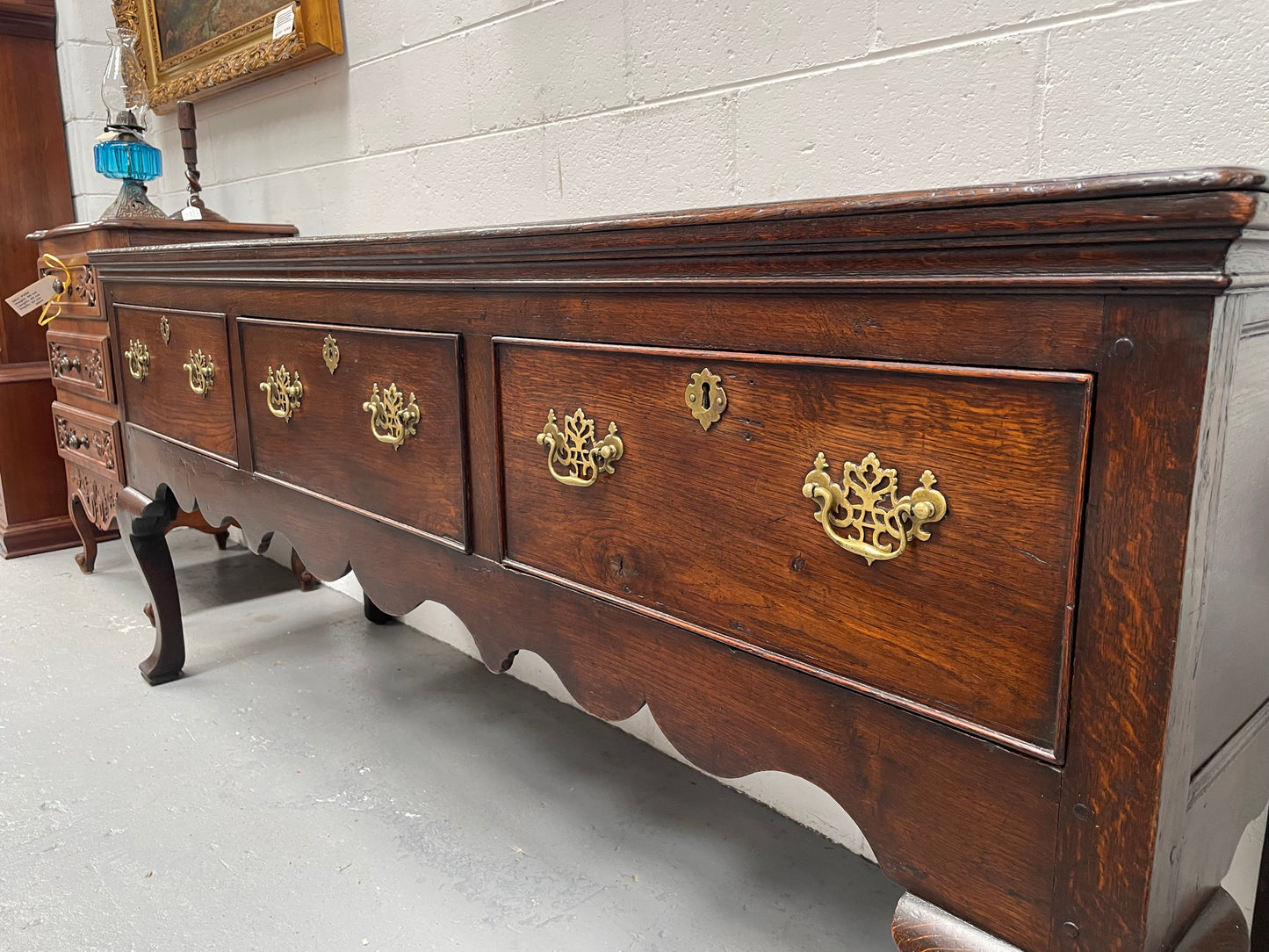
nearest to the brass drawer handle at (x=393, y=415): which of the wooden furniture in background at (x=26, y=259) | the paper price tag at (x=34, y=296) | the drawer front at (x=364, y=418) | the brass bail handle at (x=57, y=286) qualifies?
the drawer front at (x=364, y=418)

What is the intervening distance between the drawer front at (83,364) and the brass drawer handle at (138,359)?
0.41 ft

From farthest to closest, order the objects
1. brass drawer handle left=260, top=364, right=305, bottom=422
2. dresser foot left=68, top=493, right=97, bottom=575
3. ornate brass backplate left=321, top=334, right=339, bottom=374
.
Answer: dresser foot left=68, top=493, right=97, bottom=575 < brass drawer handle left=260, top=364, right=305, bottom=422 < ornate brass backplate left=321, top=334, right=339, bottom=374

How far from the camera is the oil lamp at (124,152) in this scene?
2543 millimetres

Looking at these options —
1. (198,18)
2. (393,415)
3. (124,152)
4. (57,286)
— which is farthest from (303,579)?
(393,415)

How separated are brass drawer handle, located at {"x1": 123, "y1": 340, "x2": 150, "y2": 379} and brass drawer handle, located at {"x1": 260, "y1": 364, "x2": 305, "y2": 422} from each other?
54 centimetres

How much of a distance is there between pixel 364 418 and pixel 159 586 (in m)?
1.16

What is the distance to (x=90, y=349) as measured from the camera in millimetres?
2051

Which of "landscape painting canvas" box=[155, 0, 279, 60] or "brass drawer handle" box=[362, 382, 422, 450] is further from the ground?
"landscape painting canvas" box=[155, 0, 279, 60]

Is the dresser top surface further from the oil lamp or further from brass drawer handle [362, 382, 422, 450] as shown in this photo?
the oil lamp

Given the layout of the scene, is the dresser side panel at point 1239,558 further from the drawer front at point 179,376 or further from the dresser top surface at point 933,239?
the drawer front at point 179,376

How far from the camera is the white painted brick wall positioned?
105 centimetres

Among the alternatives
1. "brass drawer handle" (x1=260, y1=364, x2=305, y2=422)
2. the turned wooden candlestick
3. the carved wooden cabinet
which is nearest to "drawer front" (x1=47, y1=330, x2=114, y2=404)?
the carved wooden cabinet

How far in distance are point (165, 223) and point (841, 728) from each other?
2.39m

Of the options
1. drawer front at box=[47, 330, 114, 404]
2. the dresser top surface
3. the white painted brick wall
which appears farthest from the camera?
drawer front at box=[47, 330, 114, 404]
